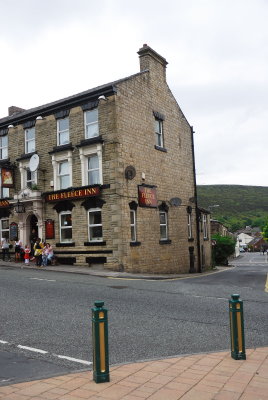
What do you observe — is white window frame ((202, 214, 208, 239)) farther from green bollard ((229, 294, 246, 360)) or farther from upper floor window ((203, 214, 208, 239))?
green bollard ((229, 294, 246, 360))

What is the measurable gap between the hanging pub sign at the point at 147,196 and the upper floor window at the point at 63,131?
509cm

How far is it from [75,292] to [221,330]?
5819mm

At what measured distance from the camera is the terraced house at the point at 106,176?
19906mm

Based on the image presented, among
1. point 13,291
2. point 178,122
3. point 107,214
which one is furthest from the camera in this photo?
point 178,122

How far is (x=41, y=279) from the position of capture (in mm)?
15406

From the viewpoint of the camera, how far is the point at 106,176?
19.9 m

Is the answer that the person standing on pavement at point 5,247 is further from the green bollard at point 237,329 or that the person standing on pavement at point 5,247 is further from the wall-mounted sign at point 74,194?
the green bollard at point 237,329

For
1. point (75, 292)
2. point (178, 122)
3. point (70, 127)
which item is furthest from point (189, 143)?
point (75, 292)

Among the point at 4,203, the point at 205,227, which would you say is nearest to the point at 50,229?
the point at 4,203

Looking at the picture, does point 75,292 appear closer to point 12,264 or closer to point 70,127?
point 12,264

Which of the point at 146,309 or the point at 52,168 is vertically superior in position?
the point at 52,168

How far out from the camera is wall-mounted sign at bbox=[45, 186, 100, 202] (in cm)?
1992

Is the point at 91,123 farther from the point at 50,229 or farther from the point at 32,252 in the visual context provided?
the point at 32,252

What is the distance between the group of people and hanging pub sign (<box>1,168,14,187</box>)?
3321mm
